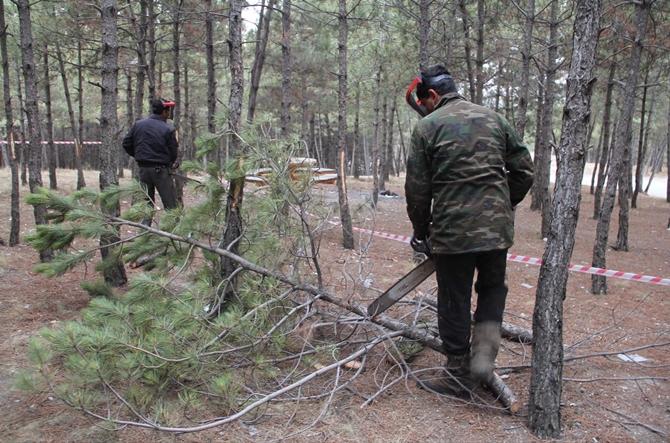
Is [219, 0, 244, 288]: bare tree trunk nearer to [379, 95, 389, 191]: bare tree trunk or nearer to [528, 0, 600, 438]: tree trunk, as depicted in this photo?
[528, 0, 600, 438]: tree trunk

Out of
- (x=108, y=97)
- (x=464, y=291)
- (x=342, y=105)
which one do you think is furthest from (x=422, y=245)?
(x=342, y=105)

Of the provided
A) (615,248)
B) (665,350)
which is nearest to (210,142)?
(665,350)

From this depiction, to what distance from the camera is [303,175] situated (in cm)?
381

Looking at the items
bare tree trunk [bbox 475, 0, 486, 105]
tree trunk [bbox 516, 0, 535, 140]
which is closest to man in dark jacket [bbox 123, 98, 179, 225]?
tree trunk [bbox 516, 0, 535, 140]

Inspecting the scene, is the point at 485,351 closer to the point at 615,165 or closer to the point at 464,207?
the point at 464,207

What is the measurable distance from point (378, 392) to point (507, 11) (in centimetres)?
1174

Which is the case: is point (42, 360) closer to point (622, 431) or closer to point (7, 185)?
point (622, 431)

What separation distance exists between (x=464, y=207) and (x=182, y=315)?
203 centimetres

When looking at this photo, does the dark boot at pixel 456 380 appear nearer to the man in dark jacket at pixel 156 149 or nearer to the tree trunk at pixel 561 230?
the tree trunk at pixel 561 230

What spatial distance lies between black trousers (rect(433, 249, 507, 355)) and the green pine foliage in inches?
35.1

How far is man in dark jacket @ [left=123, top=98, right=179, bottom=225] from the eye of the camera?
5859mm

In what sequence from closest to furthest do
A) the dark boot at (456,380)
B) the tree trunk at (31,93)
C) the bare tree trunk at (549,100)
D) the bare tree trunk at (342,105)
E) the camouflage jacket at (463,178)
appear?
the camouflage jacket at (463,178)
the dark boot at (456,380)
the tree trunk at (31,93)
the bare tree trunk at (342,105)
the bare tree trunk at (549,100)

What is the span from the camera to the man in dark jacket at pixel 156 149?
5.86 metres

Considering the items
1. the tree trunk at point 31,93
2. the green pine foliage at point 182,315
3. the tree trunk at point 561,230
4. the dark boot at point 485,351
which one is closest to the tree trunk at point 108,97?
the green pine foliage at point 182,315
